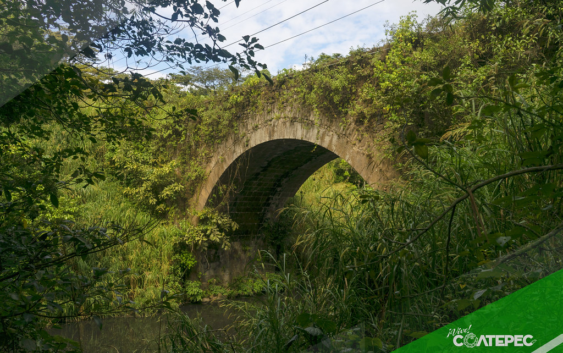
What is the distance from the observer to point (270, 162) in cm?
707

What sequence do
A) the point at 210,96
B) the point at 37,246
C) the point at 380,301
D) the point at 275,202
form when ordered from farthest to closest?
the point at 275,202 → the point at 210,96 → the point at 380,301 → the point at 37,246

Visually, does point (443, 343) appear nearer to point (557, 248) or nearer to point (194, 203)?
point (557, 248)

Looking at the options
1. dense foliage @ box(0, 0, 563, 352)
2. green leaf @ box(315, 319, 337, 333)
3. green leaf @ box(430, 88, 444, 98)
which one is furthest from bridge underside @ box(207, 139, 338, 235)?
green leaf @ box(430, 88, 444, 98)

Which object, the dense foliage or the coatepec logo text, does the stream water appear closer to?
the dense foliage

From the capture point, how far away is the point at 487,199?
1.77 meters

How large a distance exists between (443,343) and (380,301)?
595 mm

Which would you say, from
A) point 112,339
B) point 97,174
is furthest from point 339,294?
point 112,339

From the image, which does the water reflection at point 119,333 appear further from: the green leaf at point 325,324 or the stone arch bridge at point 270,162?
the green leaf at point 325,324

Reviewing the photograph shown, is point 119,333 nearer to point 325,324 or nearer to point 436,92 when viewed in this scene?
point 325,324

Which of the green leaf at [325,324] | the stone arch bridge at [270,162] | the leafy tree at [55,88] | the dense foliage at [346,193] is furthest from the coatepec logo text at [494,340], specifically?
the stone arch bridge at [270,162]

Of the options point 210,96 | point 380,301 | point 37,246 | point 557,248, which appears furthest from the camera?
point 210,96
